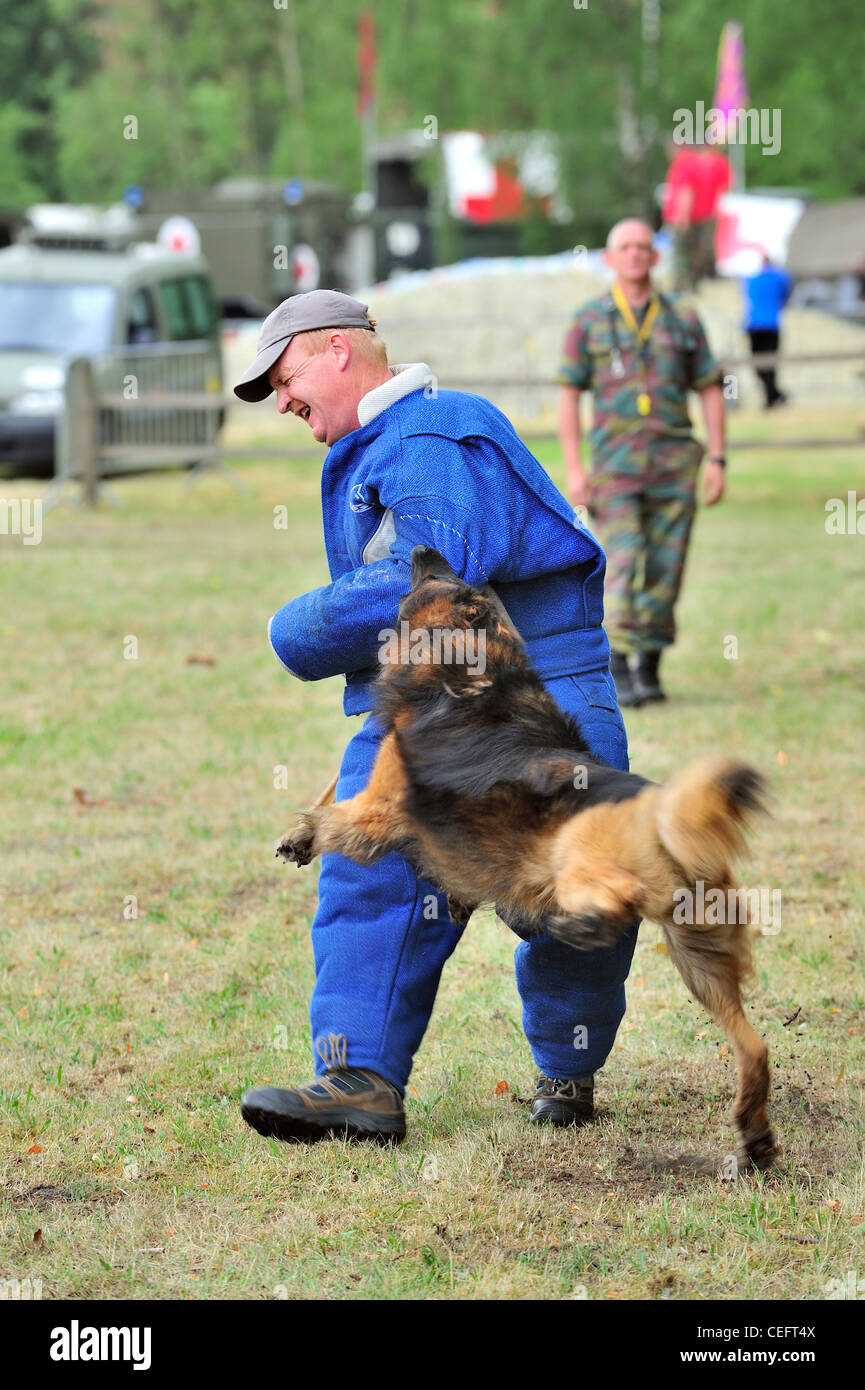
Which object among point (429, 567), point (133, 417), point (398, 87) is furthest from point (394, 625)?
point (398, 87)

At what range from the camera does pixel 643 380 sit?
8.41 metres

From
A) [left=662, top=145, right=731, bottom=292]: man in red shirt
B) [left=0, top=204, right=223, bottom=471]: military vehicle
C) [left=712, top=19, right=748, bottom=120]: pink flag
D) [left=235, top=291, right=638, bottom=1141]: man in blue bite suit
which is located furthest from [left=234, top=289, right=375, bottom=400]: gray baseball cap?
[left=712, top=19, right=748, bottom=120]: pink flag

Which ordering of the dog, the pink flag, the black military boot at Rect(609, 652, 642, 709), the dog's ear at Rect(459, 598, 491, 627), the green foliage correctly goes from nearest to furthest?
1. the dog
2. the dog's ear at Rect(459, 598, 491, 627)
3. the black military boot at Rect(609, 652, 642, 709)
4. the pink flag
5. the green foliage

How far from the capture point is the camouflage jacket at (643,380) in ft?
27.6

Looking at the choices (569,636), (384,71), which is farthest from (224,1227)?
(384,71)

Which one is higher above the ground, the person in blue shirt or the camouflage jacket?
the person in blue shirt

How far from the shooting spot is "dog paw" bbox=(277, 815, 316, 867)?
3.53 metres

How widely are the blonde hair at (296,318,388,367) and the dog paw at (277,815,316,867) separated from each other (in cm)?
102

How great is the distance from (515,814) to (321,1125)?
965mm

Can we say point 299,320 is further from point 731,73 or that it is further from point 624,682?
point 731,73

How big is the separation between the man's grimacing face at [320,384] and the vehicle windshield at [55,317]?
605 inches

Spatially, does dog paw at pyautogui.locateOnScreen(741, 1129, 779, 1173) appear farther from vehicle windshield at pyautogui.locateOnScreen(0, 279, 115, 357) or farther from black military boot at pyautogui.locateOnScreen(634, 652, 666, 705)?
vehicle windshield at pyautogui.locateOnScreen(0, 279, 115, 357)

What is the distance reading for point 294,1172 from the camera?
367 cm
